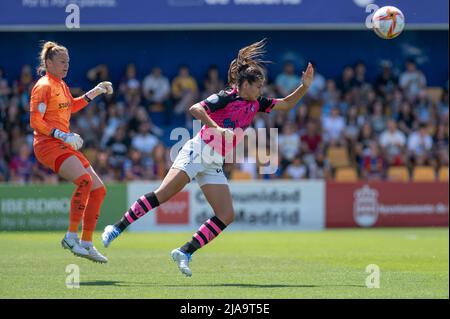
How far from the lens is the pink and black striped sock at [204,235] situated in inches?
387

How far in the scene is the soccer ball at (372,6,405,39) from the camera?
11.4 meters

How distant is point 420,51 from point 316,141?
5649mm

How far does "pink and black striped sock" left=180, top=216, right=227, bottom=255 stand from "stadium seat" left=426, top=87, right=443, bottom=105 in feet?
55.5

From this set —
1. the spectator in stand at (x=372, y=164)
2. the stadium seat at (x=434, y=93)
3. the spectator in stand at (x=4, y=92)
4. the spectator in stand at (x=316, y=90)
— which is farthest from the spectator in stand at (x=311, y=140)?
the spectator in stand at (x=4, y=92)

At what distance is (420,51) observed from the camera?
89.0 feet

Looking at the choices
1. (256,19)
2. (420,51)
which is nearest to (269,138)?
(256,19)

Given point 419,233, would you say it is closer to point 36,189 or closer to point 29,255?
point 36,189

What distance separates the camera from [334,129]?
23828 mm

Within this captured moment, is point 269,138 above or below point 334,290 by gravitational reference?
above

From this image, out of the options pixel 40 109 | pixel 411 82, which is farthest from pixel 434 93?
pixel 40 109

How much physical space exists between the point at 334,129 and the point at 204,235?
14.3 meters

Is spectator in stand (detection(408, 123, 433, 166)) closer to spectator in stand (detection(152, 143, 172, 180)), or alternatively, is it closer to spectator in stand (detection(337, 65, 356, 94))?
spectator in stand (detection(337, 65, 356, 94))

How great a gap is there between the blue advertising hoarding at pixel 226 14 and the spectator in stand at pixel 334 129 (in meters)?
2.43

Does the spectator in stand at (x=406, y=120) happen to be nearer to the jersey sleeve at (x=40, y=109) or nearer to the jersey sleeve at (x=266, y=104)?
the jersey sleeve at (x=266, y=104)
